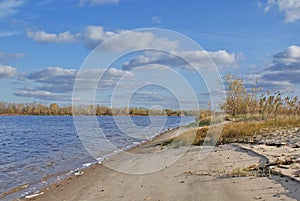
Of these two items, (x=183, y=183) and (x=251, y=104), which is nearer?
(x=183, y=183)

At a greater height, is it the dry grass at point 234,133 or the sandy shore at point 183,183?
the dry grass at point 234,133

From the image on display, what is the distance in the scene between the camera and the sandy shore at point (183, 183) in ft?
22.5

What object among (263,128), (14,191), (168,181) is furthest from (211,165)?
(263,128)

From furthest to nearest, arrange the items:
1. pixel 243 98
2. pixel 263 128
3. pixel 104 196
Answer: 1. pixel 243 98
2. pixel 263 128
3. pixel 104 196

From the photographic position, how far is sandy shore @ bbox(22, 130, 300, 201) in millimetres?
6867

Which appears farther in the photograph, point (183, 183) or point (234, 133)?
point (234, 133)

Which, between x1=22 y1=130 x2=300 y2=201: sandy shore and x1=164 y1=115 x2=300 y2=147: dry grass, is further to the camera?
x1=164 y1=115 x2=300 y2=147: dry grass

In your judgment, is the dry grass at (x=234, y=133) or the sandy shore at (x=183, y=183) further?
the dry grass at (x=234, y=133)

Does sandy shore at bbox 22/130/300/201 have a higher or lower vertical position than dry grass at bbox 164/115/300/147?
lower

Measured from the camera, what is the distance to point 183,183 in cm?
819

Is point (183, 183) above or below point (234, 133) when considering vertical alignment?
below

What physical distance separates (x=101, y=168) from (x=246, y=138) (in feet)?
21.3

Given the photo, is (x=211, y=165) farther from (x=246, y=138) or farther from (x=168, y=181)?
(x=246, y=138)

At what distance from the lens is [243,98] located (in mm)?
30141
